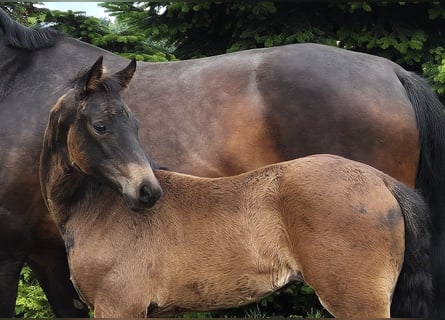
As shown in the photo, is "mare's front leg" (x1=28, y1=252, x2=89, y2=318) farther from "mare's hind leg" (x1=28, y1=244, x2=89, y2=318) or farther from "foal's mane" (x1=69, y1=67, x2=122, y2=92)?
"foal's mane" (x1=69, y1=67, x2=122, y2=92)

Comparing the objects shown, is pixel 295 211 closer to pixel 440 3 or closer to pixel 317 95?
pixel 317 95

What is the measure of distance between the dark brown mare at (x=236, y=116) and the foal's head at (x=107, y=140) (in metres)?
0.79

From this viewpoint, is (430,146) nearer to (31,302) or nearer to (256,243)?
(256,243)

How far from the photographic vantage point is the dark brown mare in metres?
3.43

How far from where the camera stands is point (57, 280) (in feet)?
12.6

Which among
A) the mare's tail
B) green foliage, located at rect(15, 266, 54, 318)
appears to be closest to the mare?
the mare's tail

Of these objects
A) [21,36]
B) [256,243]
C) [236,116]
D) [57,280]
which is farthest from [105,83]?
[57,280]

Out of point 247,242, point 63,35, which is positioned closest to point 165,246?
point 247,242

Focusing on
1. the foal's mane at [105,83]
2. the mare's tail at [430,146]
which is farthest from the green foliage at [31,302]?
the mare's tail at [430,146]

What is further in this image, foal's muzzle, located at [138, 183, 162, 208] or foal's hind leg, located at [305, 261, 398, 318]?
foal's muzzle, located at [138, 183, 162, 208]

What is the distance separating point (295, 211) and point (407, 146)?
1.30 metres

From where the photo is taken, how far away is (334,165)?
7.95 ft

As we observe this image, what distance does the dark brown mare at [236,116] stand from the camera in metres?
3.43

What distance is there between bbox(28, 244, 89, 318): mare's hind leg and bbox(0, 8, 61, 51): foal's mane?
1245 millimetres
